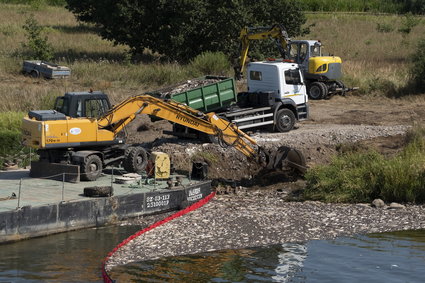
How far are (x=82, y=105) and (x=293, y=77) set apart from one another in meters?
11.8

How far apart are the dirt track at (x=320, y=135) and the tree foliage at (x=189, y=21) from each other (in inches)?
363

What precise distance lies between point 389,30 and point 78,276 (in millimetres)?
60668

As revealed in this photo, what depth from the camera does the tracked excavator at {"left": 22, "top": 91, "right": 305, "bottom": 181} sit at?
1011 inches

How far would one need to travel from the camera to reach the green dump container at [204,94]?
3183 centimetres

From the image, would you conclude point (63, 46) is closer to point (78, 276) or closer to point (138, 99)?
point (138, 99)

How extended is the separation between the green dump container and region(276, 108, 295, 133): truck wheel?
2.49 m

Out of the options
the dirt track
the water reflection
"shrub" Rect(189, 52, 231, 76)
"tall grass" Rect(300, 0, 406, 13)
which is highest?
"tall grass" Rect(300, 0, 406, 13)

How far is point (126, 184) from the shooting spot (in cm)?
2647

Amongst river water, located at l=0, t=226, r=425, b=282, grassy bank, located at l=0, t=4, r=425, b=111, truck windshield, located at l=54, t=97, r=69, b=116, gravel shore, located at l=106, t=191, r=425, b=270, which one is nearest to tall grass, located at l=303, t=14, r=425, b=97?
grassy bank, located at l=0, t=4, r=425, b=111

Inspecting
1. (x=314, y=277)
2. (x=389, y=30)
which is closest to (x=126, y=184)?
(x=314, y=277)

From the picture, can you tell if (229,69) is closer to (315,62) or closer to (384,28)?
(315,62)

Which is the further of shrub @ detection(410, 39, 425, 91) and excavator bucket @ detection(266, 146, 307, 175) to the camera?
shrub @ detection(410, 39, 425, 91)

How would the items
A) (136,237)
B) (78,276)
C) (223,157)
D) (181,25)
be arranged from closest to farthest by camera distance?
(78,276)
(136,237)
(223,157)
(181,25)

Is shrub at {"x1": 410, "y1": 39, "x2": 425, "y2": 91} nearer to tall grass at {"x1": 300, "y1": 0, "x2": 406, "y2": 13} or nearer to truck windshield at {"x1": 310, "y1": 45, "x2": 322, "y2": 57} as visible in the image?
truck windshield at {"x1": 310, "y1": 45, "x2": 322, "y2": 57}
